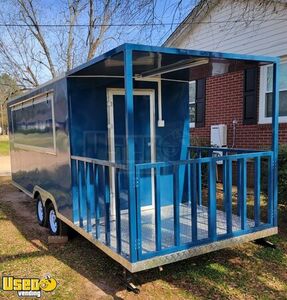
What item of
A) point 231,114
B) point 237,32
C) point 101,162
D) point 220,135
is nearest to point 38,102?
point 101,162

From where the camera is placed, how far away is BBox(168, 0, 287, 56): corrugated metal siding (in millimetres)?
7285

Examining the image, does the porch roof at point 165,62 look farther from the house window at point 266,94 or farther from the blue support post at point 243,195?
the house window at point 266,94

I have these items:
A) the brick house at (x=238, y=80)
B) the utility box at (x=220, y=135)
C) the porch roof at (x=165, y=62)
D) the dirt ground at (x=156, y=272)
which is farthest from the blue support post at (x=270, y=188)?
the utility box at (x=220, y=135)

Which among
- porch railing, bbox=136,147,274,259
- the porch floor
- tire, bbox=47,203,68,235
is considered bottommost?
tire, bbox=47,203,68,235

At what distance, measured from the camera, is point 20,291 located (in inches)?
144

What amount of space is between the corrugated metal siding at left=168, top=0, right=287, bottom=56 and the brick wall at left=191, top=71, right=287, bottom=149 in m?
0.75

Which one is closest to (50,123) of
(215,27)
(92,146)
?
(92,146)

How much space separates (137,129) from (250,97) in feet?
13.3

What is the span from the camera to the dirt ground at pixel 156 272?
3459 mm

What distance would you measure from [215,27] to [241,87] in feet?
6.19

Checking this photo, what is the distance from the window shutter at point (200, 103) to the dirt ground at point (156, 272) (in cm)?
486

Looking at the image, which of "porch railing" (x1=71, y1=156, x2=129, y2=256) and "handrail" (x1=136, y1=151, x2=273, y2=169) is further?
"porch railing" (x1=71, y1=156, x2=129, y2=256)

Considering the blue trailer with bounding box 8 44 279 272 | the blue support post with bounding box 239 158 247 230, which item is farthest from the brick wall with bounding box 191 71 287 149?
the blue support post with bounding box 239 158 247 230

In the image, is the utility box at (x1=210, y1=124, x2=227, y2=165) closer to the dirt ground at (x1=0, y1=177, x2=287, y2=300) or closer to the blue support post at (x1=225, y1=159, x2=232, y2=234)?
the dirt ground at (x1=0, y1=177, x2=287, y2=300)
